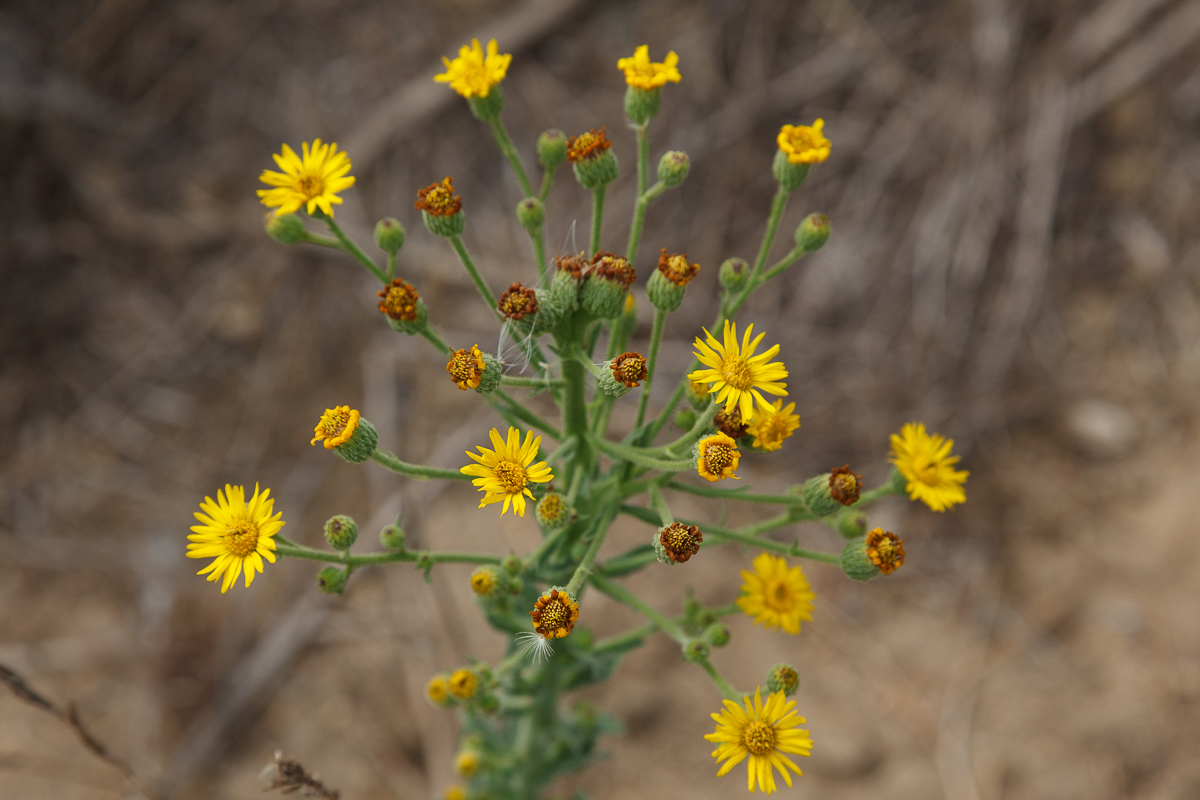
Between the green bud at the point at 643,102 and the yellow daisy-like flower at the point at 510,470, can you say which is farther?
the green bud at the point at 643,102

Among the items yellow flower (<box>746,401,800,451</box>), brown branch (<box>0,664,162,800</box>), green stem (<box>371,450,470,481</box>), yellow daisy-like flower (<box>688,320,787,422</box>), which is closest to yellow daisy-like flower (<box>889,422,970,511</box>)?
yellow flower (<box>746,401,800,451</box>)

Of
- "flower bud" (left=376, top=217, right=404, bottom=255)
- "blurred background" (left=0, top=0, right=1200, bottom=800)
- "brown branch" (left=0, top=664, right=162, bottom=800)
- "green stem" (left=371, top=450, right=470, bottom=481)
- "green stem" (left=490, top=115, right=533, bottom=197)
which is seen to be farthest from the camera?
"blurred background" (left=0, top=0, right=1200, bottom=800)

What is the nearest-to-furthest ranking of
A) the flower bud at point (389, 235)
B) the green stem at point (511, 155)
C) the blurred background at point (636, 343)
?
the green stem at point (511, 155) → the flower bud at point (389, 235) → the blurred background at point (636, 343)

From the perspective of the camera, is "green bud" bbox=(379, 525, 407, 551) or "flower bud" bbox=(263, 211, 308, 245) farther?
"flower bud" bbox=(263, 211, 308, 245)

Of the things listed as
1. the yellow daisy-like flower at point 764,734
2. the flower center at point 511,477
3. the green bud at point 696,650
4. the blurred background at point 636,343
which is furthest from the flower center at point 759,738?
the blurred background at point 636,343

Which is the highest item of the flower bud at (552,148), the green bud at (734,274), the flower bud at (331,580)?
the flower bud at (552,148)

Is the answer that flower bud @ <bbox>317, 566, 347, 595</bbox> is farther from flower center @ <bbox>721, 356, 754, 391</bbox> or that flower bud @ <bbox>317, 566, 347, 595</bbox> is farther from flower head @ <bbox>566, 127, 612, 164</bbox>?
flower head @ <bbox>566, 127, 612, 164</bbox>

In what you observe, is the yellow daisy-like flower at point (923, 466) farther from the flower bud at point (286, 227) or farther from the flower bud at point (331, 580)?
the flower bud at point (286, 227)

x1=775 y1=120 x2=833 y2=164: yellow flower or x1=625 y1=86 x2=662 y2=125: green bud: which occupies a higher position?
x1=625 y1=86 x2=662 y2=125: green bud
